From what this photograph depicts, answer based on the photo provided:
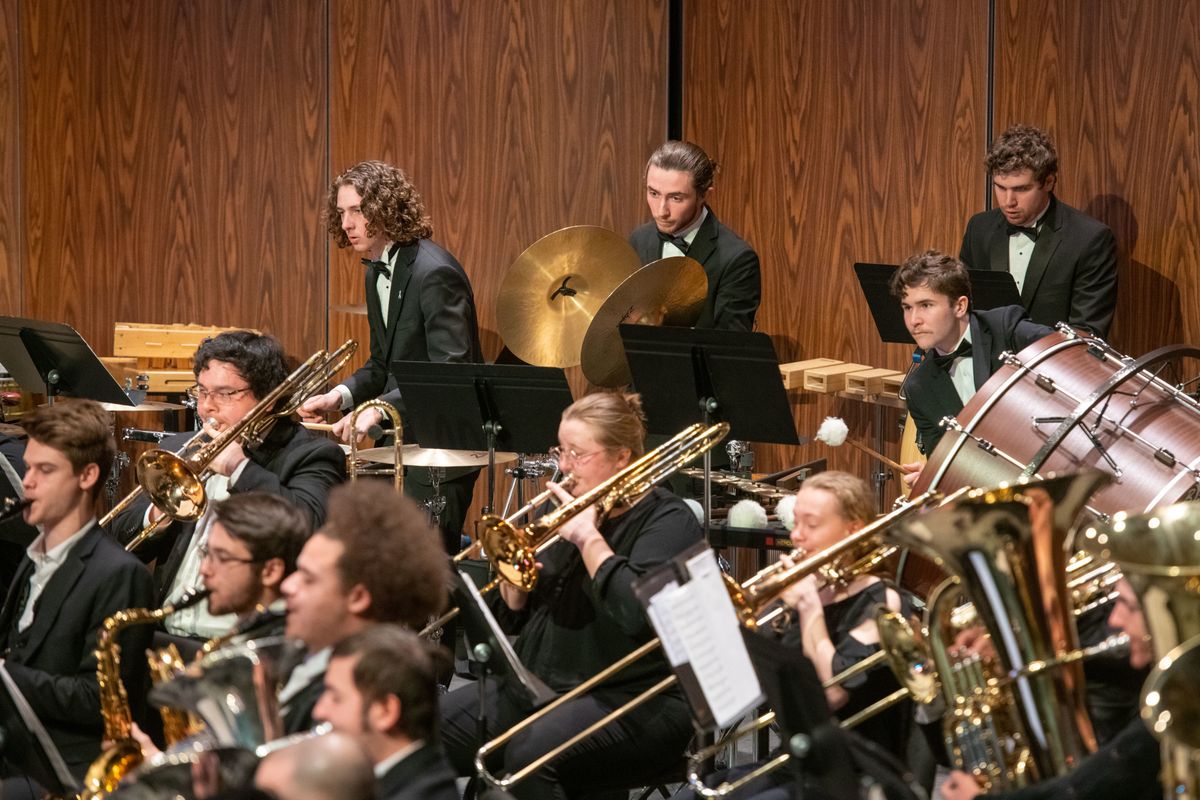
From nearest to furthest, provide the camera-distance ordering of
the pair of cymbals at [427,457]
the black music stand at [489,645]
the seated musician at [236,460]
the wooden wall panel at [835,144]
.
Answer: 1. the black music stand at [489,645]
2. the seated musician at [236,460]
3. the pair of cymbals at [427,457]
4. the wooden wall panel at [835,144]

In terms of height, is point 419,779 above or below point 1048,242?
below

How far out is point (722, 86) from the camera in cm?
764

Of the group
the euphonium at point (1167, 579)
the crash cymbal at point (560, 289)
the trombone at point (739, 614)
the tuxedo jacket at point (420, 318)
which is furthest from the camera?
the crash cymbal at point (560, 289)

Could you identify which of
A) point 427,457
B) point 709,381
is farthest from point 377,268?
point 709,381

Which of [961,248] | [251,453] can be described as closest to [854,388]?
[961,248]

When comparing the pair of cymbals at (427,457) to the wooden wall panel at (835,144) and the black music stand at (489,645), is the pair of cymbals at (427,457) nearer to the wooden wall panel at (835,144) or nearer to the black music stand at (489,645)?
the black music stand at (489,645)

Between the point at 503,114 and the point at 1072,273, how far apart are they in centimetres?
272

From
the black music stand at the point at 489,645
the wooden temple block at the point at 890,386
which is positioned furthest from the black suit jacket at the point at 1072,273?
the black music stand at the point at 489,645

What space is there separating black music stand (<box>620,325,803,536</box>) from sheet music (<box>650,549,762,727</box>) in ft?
4.67

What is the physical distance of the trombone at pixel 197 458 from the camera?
14.8 feet

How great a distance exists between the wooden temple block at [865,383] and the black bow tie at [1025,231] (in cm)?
78

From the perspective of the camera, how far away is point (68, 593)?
3828 millimetres

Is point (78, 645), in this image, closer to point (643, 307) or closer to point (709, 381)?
point (709, 381)

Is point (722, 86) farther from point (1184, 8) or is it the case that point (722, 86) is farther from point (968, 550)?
point (968, 550)
